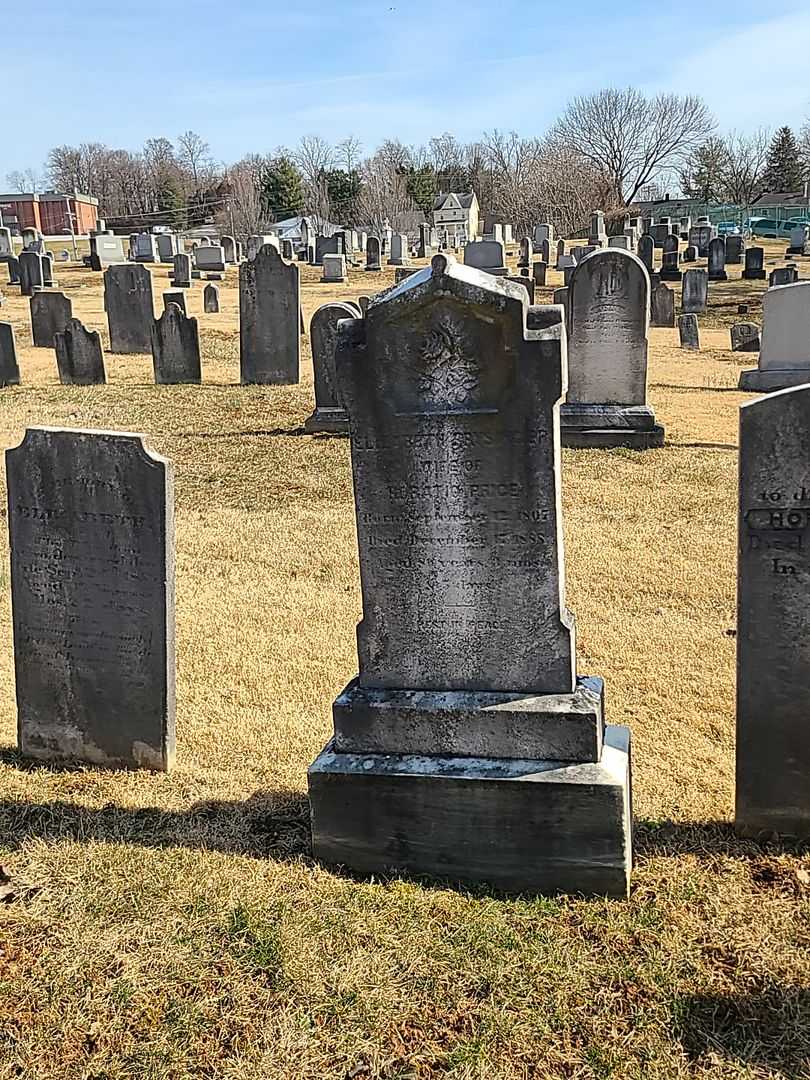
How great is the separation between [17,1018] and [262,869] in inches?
39.6

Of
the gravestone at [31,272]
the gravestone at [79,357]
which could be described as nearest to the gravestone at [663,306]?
the gravestone at [79,357]

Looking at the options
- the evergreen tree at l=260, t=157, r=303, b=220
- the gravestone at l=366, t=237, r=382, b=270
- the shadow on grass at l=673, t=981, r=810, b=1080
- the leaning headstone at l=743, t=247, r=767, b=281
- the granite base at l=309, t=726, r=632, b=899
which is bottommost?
the shadow on grass at l=673, t=981, r=810, b=1080

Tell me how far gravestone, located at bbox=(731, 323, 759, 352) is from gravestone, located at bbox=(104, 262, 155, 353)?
1210cm

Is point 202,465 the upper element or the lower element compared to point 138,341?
lower

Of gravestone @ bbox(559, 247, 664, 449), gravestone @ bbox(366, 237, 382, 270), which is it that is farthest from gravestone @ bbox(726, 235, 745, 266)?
gravestone @ bbox(559, 247, 664, 449)

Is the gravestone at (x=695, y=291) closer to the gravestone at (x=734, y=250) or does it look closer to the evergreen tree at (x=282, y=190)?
the gravestone at (x=734, y=250)

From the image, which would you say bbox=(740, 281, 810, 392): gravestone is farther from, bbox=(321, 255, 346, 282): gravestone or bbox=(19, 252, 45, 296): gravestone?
bbox=(321, 255, 346, 282): gravestone

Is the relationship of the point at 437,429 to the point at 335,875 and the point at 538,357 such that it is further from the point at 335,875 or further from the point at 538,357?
the point at 335,875

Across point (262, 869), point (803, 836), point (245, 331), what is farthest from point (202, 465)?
point (803, 836)

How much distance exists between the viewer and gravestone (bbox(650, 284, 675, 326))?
77.3 feet

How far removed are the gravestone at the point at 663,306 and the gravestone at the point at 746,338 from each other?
429 cm

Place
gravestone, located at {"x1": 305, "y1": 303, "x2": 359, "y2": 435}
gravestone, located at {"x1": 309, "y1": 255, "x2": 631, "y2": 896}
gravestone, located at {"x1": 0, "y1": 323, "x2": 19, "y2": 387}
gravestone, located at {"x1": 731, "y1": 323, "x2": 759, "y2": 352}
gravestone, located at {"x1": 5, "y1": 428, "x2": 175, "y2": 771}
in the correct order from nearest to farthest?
gravestone, located at {"x1": 309, "y1": 255, "x2": 631, "y2": 896}, gravestone, located at {"x1": 5, "y1": 428, "x2": 175, "y2": 771}, gravestone, located at {"x1": 305, "y1": 303, "x2": 359, "y2": 435}, gravestone, located at {"x1": 0, "y1": 323, "x2": 19, "y2": 387}, gravestone, located at {"x1": 731, "y1": 323, "x2": 759, "y2": 352}

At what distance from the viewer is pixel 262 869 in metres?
3.68

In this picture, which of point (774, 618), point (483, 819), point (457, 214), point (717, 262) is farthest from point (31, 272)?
point (457, 214)
